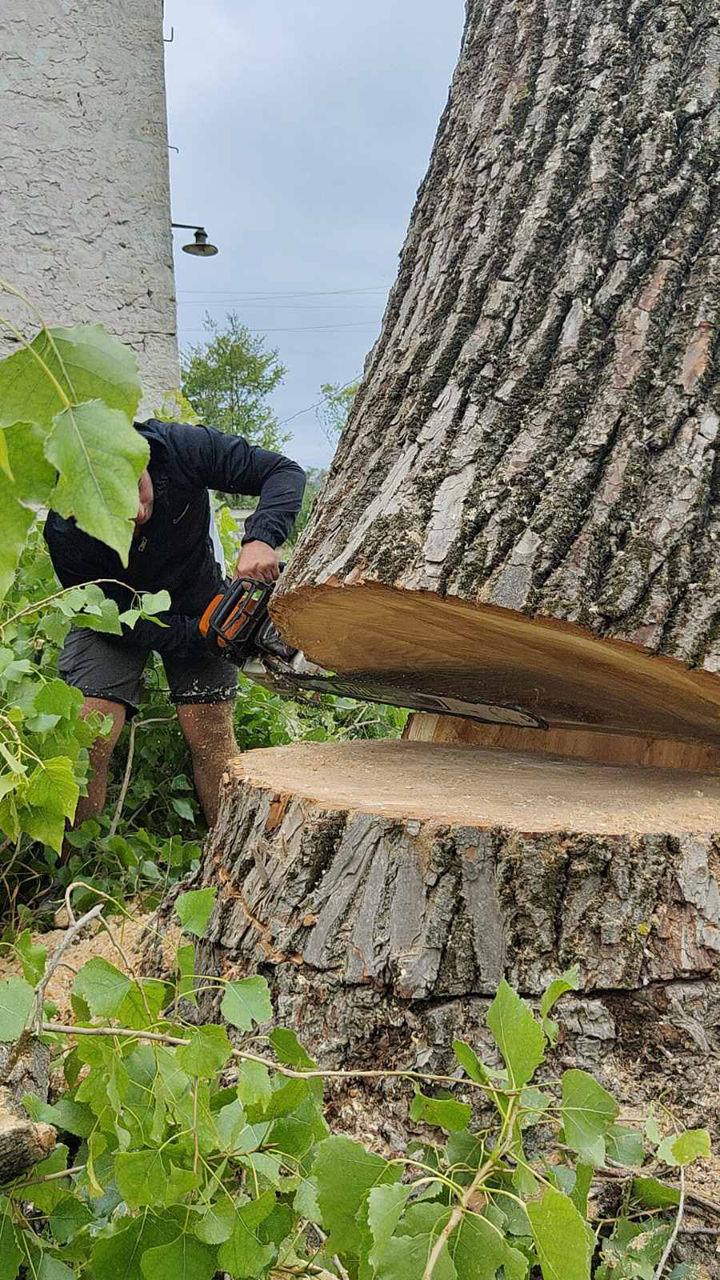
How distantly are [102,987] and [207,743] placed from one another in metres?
2.01

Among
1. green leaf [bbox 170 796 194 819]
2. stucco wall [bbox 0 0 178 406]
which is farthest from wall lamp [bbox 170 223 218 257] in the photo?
green leaf [bbox 170 796 194 819]

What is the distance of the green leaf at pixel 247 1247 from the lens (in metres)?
0.79

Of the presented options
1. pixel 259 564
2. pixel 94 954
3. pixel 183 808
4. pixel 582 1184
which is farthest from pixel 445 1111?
pixel 183 808

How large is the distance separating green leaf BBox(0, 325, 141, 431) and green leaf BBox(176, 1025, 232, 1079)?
0.56 metres

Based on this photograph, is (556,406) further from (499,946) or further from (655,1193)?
(655,1193)

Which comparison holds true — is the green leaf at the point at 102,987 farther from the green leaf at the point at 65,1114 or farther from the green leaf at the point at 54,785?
the green leaf at the point at 54,785

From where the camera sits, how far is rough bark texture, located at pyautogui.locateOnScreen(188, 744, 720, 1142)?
1187mm

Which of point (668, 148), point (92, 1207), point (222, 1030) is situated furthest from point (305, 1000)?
point (668, 148)

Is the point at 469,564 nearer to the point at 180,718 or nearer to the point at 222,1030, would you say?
the point at 222,1030

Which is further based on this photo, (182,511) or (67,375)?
(182,511)

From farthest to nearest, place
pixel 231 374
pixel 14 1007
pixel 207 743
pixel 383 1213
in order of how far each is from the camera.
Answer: pixel 231 374 < pixel 207 743 < pixel 14 1007 < pixel 383 1213

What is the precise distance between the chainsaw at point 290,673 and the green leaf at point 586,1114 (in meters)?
0.96

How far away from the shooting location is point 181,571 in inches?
113

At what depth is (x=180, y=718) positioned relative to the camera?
2.87 metres
